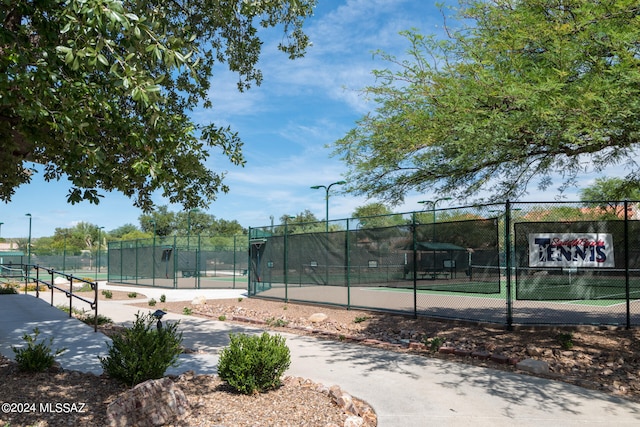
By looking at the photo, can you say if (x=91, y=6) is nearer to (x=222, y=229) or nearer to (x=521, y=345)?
(x=521, y=345)

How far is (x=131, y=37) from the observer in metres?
4.33

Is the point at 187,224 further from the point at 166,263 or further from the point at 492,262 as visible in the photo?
the point at 492,262

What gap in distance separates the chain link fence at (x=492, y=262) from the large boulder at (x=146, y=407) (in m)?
7.13

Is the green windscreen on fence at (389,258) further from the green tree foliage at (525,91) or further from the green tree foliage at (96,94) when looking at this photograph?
the green tree foliage at (96,94)

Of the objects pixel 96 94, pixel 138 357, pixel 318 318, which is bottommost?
pixel 318 318

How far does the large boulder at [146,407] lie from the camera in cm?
486

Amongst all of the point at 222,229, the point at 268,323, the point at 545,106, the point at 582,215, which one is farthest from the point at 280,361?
the point at 222,229

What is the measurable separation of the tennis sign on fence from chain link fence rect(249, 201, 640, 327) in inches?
0.7

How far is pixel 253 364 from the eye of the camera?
6.02 meters

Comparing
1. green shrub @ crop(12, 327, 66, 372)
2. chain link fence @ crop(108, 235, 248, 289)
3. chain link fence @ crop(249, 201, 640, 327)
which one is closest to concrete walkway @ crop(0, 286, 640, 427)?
green shrub @ crop(12, 327, 66, 372)

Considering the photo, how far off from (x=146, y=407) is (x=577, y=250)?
9002mm

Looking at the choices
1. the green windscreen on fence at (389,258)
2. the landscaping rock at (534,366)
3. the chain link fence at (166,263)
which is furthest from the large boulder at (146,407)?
the chain link fence at (166,263)

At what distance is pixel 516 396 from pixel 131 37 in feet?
19.8

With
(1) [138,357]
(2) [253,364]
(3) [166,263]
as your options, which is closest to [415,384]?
(2) [253,364]
